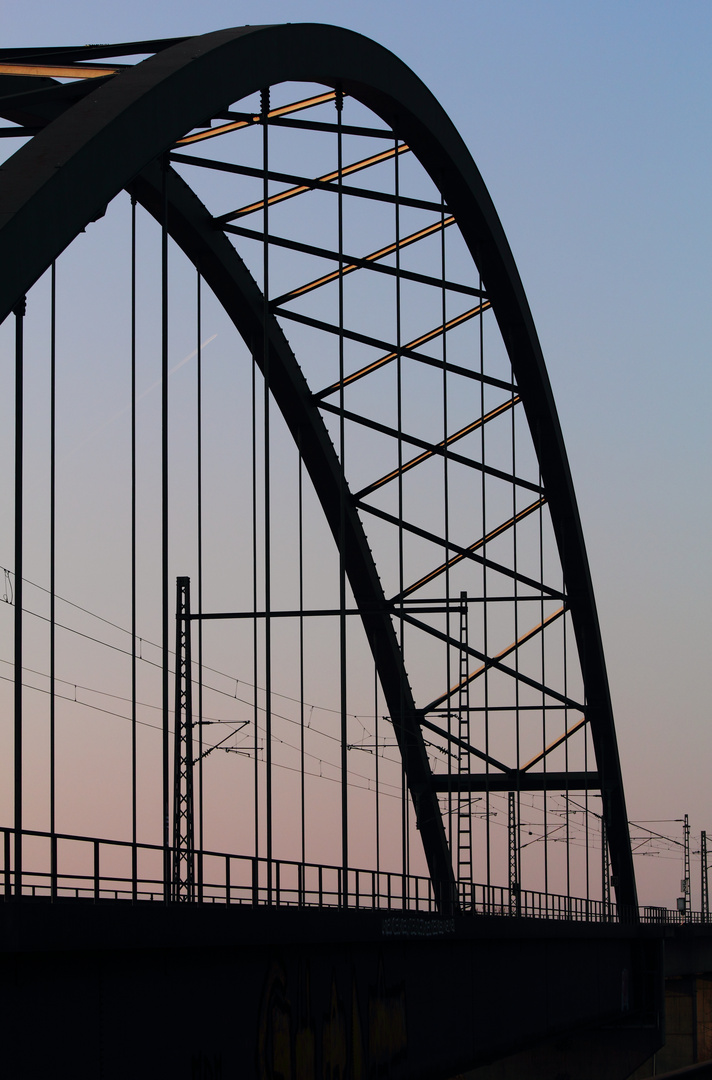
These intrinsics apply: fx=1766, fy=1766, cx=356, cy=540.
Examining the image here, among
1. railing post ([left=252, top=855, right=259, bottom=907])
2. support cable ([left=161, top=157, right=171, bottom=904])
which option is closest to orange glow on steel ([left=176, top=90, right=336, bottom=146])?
support cable ([left=161, top=157, right=171, bottom=904])

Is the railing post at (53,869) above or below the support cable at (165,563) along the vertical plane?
below

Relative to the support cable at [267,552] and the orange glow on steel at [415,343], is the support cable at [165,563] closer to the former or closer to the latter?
the support cable at [267,552]

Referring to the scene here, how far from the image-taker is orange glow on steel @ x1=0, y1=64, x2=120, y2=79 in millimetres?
17844

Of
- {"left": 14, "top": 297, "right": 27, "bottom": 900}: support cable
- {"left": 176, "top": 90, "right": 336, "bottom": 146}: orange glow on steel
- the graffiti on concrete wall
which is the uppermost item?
{"left": 176, "top": 90, "right": 336, "bottom": 146}: orange glow on steel

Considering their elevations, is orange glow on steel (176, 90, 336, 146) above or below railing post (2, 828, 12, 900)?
above

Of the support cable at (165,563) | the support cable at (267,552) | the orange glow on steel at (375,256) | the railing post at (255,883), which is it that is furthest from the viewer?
the orange glow on steel at (375,256)

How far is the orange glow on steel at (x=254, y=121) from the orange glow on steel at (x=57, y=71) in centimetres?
538

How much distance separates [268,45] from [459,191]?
11876 mm

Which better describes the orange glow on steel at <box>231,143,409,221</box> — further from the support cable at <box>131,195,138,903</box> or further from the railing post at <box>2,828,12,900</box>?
the railing post at <box>2,828,12,900</box>

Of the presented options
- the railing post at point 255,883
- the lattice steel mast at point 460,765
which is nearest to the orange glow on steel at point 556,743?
the lattice steel mast at point 460,765

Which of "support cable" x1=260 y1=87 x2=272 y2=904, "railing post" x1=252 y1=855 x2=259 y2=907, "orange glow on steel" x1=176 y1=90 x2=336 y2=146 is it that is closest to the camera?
"railing post" x1=252 y1=855 x2=259 y2=907

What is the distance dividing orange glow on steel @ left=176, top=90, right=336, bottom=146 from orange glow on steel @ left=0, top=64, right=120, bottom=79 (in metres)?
5.38

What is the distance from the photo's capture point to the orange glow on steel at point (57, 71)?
17.8 metres

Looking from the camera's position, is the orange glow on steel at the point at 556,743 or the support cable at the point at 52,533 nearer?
the support cable at the point at 52,533
